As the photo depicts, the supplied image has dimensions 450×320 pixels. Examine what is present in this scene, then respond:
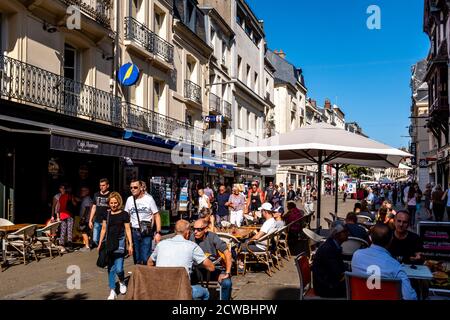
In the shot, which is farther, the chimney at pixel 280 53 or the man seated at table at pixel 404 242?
the chimney at pixel 280 53

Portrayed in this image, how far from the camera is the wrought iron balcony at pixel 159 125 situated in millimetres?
16516

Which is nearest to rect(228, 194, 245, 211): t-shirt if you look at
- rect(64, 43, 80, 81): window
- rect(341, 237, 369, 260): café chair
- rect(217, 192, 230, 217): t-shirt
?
rect(217, 192, 230, 217): t-shirt

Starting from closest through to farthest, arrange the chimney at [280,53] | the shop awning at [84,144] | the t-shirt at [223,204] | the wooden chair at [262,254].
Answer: the wooden chair at [262,254], the shop awning at [84,144], the t-shirt at [223,204], the chimney at [280,53]

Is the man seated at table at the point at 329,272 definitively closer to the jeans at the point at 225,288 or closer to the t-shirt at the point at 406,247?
the jeans at the point at 225,288

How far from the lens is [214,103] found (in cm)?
2595

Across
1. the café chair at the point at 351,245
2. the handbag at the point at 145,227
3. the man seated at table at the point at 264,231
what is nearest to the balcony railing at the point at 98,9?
the handbag at the point at 145,227

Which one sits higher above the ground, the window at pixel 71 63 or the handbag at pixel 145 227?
the window at pixel 71 63

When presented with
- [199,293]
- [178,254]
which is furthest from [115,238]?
[199,293]

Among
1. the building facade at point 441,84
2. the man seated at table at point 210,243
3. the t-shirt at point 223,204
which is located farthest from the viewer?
the building facade at point 441,84

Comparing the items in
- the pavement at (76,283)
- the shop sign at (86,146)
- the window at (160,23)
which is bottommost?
the pavement at (76,283)

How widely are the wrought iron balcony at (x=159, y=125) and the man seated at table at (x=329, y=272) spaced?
11819 millimetres

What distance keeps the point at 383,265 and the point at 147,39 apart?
1533 centimetres

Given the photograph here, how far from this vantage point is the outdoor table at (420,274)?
4988mm
